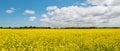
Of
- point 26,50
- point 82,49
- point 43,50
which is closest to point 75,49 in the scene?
point 82,49

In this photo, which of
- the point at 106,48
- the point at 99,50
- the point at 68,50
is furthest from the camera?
the point at 106,48

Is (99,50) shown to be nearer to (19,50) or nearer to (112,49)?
(112,49)

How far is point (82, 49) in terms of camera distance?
7.63 metres

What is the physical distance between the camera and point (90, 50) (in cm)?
763

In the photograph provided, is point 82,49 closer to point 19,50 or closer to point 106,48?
point 106,48

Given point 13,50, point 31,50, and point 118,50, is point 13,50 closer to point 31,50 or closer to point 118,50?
point 31,50

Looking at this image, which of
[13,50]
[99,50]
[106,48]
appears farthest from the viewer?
[106,48]

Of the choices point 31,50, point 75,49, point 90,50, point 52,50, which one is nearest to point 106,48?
point 90,50

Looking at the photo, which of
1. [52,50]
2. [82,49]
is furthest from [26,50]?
[82,49]

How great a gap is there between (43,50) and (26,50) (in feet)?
1.71

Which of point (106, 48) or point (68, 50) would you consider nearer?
point (68, 50)

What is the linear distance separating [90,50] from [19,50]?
8.10ft

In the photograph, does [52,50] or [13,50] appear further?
[52,50]

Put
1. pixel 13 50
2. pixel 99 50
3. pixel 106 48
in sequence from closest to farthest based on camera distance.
Result: pixel 13 50
pixel 99 50
pixel 106 48
